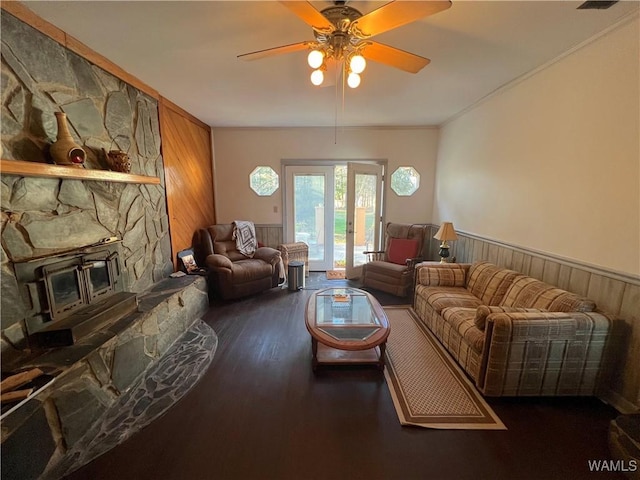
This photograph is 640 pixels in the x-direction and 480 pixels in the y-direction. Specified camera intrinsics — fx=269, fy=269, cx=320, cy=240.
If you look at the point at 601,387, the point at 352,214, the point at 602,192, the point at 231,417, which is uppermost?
the point at 602,192

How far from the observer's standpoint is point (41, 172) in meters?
1.72

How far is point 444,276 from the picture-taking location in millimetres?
3186

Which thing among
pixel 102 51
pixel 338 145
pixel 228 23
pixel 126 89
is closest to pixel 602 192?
pixel 228 23

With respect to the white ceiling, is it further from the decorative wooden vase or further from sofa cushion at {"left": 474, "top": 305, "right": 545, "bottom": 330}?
sofa cushion at {"left": 474, "top": 305, "right": 545, "bottom": 330}

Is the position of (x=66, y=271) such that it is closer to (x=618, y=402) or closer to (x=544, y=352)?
(x=544, y=352)

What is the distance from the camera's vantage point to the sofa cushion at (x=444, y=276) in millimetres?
3174

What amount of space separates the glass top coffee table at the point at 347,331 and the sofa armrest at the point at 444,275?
825 millimetres

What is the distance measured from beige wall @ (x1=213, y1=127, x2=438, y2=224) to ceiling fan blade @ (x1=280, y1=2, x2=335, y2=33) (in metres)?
3.35

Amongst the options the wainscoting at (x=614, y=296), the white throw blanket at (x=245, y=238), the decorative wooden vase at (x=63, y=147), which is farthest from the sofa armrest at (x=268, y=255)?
the wainscoting at (x=614, y=296)

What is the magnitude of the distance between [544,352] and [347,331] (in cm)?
139

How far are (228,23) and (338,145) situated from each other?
322cm

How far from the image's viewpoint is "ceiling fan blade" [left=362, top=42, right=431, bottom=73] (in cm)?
173

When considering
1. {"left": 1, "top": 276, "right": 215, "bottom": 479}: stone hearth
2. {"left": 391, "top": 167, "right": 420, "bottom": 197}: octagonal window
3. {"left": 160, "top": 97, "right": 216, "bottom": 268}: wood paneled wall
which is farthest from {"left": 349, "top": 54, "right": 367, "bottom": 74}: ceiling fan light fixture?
{"left": 391, "top": 167, "right": 420, "bottom": 197}: octagonal window

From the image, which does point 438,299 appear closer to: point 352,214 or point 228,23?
point 352,214
